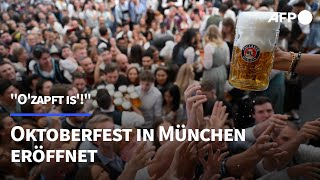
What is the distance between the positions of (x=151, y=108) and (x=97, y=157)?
438 millimetres

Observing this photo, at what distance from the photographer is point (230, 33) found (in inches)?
87.5

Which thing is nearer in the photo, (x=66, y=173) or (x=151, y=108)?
(x=66, y=173)

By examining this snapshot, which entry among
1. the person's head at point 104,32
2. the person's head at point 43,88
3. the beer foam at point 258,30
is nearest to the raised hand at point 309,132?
the beer foam at point 258,30

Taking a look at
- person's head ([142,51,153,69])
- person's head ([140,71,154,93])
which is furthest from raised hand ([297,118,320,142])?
person's head ([142,51,153,69])

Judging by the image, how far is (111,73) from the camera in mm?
2014

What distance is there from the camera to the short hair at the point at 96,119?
1422mm

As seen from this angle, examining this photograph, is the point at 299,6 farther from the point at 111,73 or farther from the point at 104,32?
the point at 104,32

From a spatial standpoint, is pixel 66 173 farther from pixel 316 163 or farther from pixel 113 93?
pixel 316 163

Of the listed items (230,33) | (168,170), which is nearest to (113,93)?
(168,170)

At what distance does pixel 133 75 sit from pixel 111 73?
0.11 meters

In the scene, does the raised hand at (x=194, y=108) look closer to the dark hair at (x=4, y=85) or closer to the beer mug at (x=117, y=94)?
the beer mug at (x=117, y=94)

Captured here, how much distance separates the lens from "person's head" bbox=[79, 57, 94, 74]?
6.81 ft

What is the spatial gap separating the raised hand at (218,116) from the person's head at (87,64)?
79cm

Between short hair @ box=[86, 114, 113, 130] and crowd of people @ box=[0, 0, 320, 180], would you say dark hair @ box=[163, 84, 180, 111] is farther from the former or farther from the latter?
short hair @ box=[86, 114, 113, 130]
